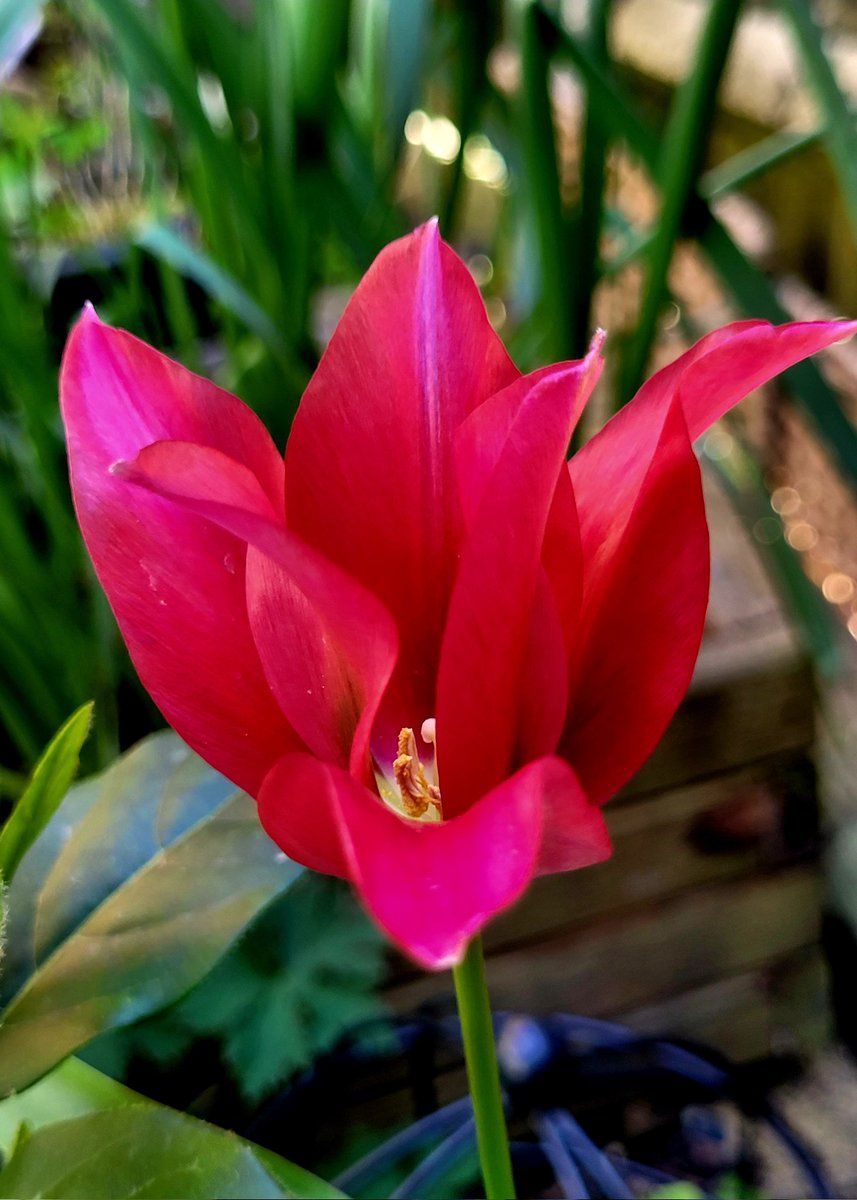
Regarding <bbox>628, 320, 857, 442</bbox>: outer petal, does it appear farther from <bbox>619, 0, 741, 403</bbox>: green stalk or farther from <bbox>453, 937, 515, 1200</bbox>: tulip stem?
<bbox>619, 0, 741, 403</bbox>: green stalk

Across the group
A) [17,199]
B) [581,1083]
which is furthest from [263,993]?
[17,199]

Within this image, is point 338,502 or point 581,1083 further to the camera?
point 581,1083

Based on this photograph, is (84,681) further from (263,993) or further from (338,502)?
(338,502)

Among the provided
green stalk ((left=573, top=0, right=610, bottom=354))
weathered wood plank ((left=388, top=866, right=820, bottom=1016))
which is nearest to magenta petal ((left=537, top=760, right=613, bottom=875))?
green stalk ((left=573, top=0, right=610, bottom=354))

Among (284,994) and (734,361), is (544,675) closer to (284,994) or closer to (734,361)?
(734,361)

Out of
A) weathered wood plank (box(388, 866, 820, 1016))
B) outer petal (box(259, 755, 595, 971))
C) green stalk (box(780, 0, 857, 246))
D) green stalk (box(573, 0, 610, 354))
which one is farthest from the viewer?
weathered wood plank (box(388, 866, 820, 1016))

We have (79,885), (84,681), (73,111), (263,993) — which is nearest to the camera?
(79,885)
